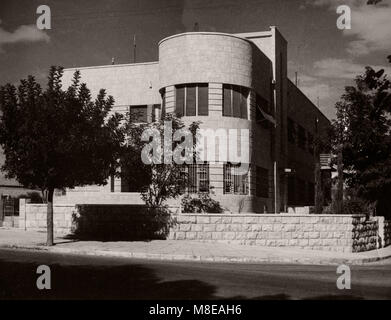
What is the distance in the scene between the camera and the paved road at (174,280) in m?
9.03

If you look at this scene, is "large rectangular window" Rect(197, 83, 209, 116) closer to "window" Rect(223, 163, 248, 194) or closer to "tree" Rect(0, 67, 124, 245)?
"window" Rect(223, 163, 248, 194)

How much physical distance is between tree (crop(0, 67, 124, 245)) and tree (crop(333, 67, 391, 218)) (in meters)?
10.7

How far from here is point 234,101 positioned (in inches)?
1031

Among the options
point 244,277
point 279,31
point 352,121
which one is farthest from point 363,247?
point 279,31

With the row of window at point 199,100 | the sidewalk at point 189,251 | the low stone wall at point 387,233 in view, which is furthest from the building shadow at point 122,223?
the low stone wall at point 387,233

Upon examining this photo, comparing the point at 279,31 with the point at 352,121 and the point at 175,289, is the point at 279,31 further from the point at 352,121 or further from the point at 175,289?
the point at 175,289

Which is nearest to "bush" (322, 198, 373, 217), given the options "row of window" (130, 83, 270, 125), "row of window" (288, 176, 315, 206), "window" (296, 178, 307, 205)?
"row of window" (130, 83, 270, 125)

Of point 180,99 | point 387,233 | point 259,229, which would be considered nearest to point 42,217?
point 180,99

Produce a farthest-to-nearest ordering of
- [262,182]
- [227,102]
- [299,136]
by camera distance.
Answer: [299,136], [262,182], [227,102]

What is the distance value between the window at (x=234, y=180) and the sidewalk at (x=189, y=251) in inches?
275

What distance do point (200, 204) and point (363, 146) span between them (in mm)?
7798

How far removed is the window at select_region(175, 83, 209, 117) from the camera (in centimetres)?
2534

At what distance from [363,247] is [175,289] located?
12137mm

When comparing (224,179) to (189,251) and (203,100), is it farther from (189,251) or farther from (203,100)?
(189,251)
